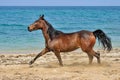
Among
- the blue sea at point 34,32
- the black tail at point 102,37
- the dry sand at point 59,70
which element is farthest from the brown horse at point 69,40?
the blue sea at point 34,32

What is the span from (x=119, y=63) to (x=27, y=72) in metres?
3.54

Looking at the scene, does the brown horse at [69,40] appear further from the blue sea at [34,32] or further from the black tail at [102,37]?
the blue sea at [34,32]

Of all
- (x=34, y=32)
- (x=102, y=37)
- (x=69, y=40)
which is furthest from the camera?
(x=34, y=32)

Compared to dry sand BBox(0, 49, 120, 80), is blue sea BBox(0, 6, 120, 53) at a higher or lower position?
lower

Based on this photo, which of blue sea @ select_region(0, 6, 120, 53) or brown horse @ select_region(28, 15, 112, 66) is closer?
brown horse @ select_region(28, 15, 112, 66)

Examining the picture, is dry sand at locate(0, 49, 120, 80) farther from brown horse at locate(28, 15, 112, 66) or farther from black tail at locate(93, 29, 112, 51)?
black tail at locate(93, 29, 112, 51)

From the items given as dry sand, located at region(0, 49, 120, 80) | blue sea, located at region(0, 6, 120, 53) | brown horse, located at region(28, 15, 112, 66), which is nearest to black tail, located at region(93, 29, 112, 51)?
brown horse, located at region(28, 15, 112, 66)

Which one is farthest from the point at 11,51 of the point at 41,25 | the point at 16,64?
the point at 41,25

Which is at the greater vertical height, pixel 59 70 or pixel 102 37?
pixel 102 37

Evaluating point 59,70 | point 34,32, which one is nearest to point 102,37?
point 59,70

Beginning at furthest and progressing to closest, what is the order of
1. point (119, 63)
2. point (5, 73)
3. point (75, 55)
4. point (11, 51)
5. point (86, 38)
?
point (11, 51) < point (75, 55) < point (119, 63) < point (86, 38) < point (5, 73)

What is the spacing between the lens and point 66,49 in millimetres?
11305

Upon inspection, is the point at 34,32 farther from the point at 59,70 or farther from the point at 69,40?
the point at 59,70

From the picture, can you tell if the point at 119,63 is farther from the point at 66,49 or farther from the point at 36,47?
the point at 36,47
